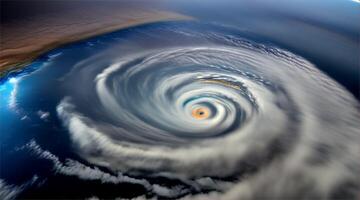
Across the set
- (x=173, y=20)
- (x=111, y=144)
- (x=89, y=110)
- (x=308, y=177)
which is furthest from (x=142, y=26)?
(x=308, y=177)

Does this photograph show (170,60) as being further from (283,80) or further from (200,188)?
(200,188)

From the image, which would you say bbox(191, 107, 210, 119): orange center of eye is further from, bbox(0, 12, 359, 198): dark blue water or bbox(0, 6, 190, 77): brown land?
bbox(0, 6, 190, 77): brown land

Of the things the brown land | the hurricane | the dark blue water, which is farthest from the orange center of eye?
the brown land

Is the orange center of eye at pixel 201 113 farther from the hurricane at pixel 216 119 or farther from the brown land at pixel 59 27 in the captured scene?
the brown land at pixel 59 27

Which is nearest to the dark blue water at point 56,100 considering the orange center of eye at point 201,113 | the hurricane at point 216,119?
the hurricane at point 216,119

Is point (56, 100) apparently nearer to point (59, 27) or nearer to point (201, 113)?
point (201, 113)

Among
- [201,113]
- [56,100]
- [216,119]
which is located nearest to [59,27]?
[56,100]
